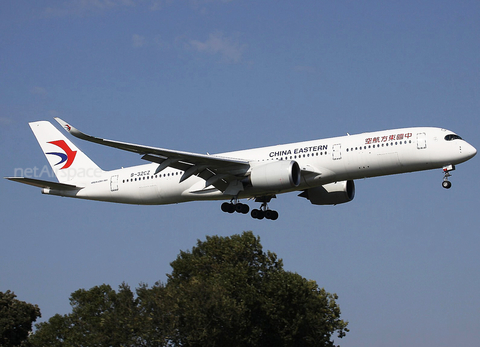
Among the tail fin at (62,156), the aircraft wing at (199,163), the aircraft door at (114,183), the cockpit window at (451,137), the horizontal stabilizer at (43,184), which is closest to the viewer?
the aircraft wing at (199,163)

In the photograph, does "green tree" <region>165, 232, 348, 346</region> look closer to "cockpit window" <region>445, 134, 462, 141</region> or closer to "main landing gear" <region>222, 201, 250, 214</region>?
"main landing gear" <region>222, 201, 250, 214</region>

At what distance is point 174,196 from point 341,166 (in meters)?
10.7

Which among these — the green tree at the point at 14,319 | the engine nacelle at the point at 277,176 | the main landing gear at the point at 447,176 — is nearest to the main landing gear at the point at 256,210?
the engine nacelle at the point at 277,176

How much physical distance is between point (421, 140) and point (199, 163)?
1203cm

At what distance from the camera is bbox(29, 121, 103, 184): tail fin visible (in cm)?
4706

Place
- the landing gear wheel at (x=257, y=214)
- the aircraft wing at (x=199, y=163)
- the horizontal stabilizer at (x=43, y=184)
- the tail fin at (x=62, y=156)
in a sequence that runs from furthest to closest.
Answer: the tail fin at (x=62, y=156)
the landing gear wheel at (x=257, y=214)
the horizontal stabilizer at (x=43, y=184)
the aircraft wing at (x=199, y=163)

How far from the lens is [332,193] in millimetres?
43812

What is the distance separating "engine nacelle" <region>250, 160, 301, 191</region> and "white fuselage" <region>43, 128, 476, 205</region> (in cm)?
76

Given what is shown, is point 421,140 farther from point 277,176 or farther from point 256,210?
point 256,210

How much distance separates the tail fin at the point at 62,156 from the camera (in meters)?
47.1

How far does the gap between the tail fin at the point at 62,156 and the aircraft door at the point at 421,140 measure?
68.8ft

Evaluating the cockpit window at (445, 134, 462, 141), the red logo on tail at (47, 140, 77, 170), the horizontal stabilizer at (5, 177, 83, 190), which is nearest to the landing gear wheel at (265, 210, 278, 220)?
the cockpit window at (445, 134, 462, 141)

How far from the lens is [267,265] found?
64000mm

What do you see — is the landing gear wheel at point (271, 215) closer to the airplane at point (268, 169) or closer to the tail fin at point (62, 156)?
the airplane at point (268, 169)
